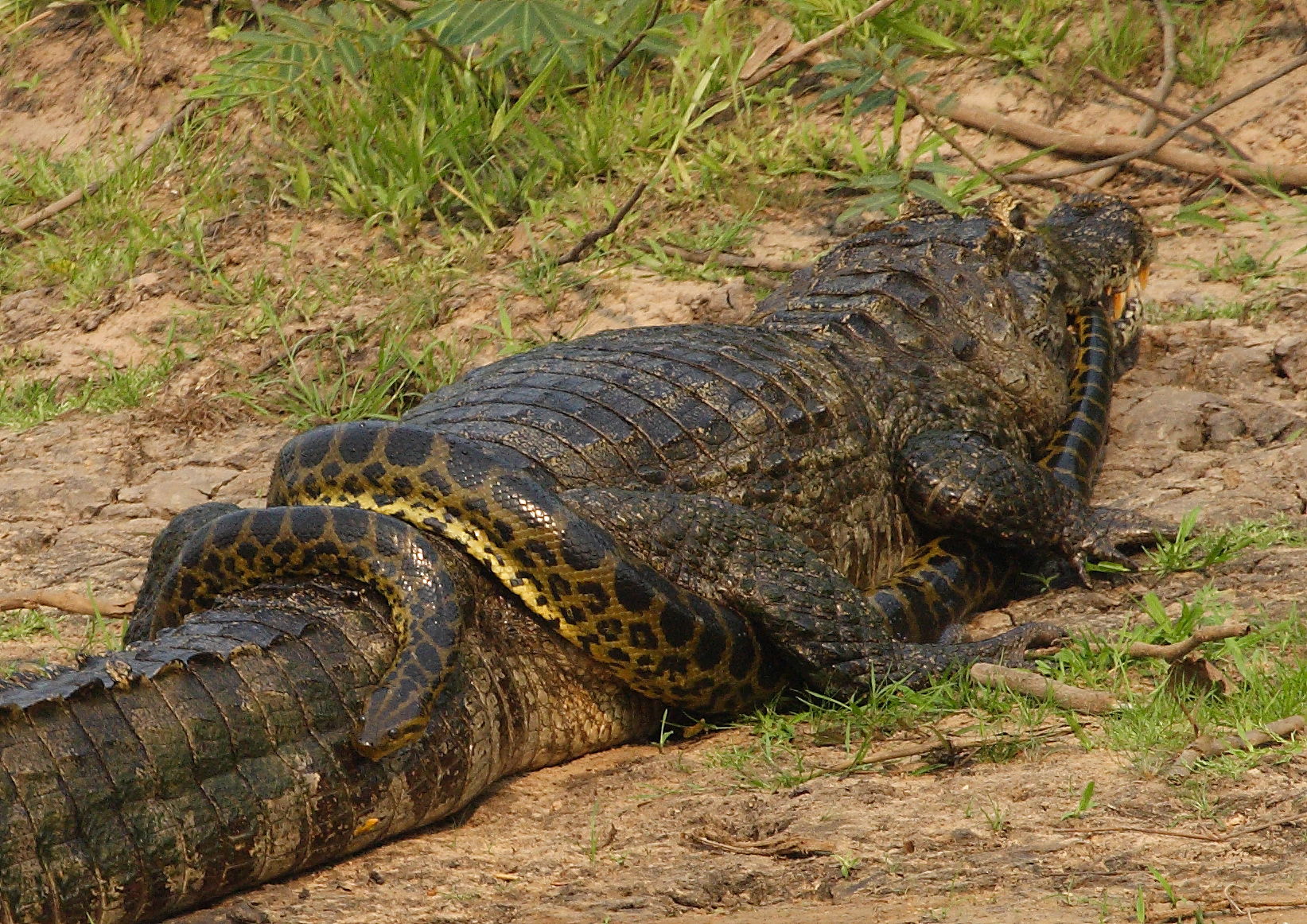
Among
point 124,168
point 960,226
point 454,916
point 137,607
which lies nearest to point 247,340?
point 124,168

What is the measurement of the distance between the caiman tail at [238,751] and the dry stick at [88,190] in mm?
4777

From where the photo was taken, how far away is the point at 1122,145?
687cm

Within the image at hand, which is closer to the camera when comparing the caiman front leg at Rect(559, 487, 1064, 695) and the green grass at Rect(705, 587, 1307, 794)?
the green grass at Rect(705, 587, 1307, 794)

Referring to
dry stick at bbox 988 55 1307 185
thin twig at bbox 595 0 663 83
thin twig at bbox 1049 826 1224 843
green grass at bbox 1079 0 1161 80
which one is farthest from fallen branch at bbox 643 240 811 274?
thin twig at bbox 1049 826 1224 843

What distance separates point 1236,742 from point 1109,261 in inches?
133

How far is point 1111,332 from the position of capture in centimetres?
586

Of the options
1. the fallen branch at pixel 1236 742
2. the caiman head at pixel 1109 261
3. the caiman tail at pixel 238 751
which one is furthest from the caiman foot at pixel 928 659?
the caiman head at pixel 1109 261

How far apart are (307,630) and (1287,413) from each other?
3.72 metres

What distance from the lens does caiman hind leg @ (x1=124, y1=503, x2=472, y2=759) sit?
318 cm

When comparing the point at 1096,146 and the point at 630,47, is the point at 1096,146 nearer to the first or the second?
the point at 1096,146

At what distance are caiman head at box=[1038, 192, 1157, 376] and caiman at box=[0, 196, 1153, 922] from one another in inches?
15.9

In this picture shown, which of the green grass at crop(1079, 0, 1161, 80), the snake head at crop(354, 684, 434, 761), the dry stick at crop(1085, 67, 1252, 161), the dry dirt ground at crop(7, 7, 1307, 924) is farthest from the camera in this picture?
the green grass at crop(1079, 0, 1161, 80)

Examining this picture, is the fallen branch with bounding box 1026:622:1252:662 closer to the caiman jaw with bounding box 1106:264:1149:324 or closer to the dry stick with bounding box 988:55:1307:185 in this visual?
the caiman jaw with bounding box 1106:264:1149:324

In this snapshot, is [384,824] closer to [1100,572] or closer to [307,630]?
[307,630]
